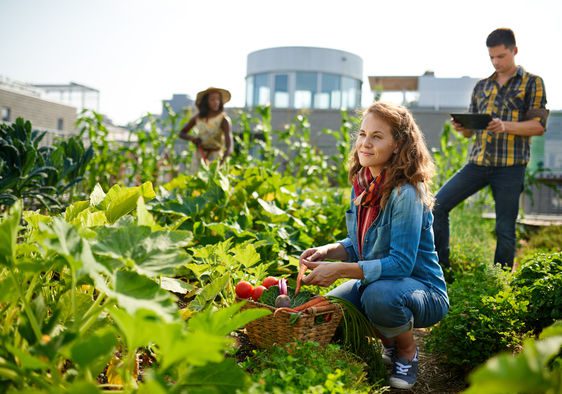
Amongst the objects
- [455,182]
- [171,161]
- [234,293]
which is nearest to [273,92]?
[171,161]

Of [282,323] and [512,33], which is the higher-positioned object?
[512,33]

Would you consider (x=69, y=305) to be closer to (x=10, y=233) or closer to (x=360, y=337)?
(x=10, y=233)

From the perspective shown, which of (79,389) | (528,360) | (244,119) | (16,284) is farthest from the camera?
(244,119)

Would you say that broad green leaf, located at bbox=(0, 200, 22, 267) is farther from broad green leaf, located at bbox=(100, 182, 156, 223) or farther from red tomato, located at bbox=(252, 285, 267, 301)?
red tomato, located at bbox=(252, 285, 267, 301)

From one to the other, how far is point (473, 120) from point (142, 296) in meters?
3.04

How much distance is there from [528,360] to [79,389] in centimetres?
74

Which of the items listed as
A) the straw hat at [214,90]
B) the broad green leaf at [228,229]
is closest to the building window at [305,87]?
the straw hat at [214,90]

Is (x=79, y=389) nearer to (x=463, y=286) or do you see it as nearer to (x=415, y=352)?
(x=415, y=352)

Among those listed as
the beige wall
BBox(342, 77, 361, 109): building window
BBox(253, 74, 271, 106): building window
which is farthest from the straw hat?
the beige wall

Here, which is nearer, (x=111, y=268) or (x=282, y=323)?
(x=111, y=268)

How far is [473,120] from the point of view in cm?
365

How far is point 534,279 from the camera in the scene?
276 centimetres

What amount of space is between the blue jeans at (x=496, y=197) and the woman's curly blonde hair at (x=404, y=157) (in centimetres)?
169

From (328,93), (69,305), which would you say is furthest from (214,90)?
(328,93)
